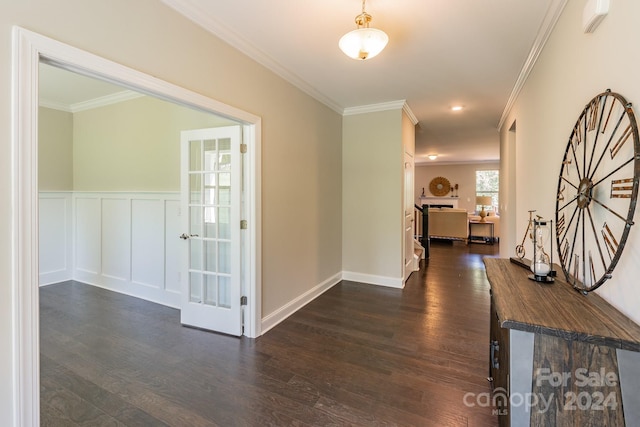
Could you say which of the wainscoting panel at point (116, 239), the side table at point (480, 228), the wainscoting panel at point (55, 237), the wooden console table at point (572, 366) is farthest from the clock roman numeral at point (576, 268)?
the side table at point (480, 228)

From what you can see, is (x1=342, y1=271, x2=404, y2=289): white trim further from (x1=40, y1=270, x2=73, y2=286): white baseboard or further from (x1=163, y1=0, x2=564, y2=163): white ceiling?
(x1=40, y1=270, x2=73, y2=286): white baseboard

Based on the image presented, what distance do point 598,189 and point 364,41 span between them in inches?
60.4

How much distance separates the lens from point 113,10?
1.57m

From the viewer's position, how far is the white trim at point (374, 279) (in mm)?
4156

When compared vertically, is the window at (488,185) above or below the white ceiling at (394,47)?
below

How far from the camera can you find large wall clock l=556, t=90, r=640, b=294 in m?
1.11

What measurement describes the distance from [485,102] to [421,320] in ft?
9.94

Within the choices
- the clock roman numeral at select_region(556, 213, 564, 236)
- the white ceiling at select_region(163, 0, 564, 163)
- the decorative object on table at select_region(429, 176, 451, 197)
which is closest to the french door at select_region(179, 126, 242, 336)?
the white ceiling at select_region(163, 0, 564, 163)

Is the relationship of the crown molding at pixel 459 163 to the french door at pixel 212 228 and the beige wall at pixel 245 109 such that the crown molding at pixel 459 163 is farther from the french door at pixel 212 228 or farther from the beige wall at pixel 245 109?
the french door at pixel 212 228

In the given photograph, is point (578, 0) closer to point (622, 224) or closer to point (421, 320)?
point (622, 224)

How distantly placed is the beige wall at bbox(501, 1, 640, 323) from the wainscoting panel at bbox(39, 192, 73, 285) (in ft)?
19.2

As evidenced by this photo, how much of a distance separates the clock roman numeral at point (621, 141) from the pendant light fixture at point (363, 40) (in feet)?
4.52

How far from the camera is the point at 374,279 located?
14.1 feet

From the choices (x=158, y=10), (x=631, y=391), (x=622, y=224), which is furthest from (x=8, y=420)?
(x=622, y=224)
